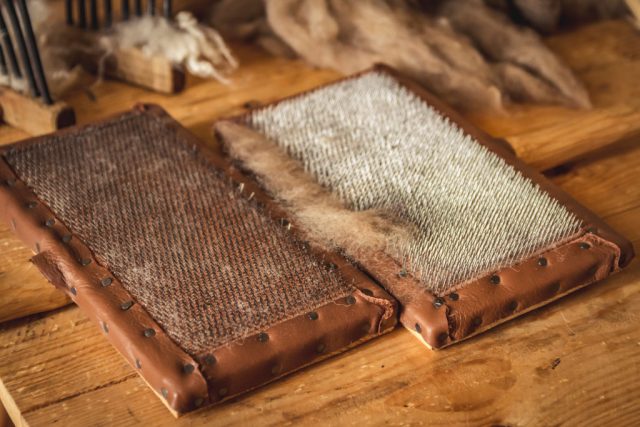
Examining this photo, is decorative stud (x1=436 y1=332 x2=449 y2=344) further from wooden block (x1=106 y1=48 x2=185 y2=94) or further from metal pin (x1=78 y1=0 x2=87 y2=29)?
metal pin (x1=78 y1=0 x2=87 y2=29)

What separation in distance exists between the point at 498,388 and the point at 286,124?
62 centimetres

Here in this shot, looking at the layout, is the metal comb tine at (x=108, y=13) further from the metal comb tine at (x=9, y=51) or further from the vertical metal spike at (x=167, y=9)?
the metal comb tine at (x=9, y=51)

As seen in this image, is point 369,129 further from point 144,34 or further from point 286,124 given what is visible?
point 144,34

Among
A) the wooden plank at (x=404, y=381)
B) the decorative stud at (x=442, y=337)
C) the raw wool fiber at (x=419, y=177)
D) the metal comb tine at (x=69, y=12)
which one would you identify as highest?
the metal comb tine at (x=69, y=12)

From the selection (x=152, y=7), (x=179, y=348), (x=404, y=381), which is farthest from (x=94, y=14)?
(x=404, y=381)

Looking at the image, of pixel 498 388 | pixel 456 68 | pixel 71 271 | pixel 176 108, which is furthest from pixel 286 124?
pixel 498 388

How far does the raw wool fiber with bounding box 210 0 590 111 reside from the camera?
170 centimetres

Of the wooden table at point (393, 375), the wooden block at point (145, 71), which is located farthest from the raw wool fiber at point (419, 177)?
the wooden block at point (145, 71)

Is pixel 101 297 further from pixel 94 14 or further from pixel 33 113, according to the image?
pixel 94 14

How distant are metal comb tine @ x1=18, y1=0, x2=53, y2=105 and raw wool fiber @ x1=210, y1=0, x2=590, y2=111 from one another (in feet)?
1.55

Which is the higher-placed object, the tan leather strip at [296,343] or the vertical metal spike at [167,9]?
the vertical metal spike at [167,9]

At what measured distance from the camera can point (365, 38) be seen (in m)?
1.78

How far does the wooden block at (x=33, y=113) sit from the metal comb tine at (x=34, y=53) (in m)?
0.02

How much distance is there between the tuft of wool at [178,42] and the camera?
1.76 m
